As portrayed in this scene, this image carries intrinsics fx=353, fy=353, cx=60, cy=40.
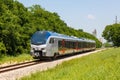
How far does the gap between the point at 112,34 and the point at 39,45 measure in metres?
90.2

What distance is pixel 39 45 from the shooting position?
110 ft

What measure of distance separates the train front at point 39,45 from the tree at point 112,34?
3306 inches

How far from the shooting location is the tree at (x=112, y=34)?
11652cm

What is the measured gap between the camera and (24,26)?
150 ft

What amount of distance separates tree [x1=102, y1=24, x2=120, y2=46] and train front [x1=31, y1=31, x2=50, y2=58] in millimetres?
83961

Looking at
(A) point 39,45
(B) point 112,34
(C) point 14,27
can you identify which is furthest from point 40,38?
(B) point 112,34

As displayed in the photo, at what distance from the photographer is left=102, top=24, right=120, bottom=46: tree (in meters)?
117

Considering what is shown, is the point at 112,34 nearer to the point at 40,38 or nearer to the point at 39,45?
the point at 40,38

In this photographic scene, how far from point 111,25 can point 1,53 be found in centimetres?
9434

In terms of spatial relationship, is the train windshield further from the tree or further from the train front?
the tree

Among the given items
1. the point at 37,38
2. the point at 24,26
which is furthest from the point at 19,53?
the point at 37,38

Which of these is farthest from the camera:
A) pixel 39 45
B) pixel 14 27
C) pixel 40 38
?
pixel 14 27

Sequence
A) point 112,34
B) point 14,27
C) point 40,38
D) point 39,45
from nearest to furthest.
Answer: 1. point 39,45
2. point 40,38
3. point 14,27
4. point 112,34

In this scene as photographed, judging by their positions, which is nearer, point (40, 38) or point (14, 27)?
point (40, 38)
